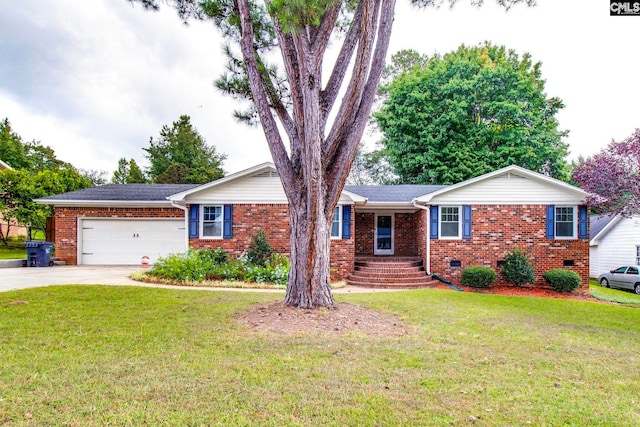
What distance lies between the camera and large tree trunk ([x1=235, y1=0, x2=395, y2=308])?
5.62 m

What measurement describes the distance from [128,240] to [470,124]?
771 inches

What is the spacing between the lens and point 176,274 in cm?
1049

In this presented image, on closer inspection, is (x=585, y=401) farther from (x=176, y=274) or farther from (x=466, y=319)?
(x=176, y=274)

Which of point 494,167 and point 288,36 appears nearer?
point 288,36

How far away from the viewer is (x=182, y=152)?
34406mm

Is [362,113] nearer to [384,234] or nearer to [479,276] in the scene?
[479,276]

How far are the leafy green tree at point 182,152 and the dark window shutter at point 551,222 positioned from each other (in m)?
26.7

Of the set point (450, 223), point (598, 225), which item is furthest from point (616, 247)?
point (450, 223)

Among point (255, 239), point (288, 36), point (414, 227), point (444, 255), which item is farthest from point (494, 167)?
point (288, 36)

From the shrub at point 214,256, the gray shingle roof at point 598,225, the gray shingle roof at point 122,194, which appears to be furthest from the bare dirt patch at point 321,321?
the gray shingle roof at point 598,225

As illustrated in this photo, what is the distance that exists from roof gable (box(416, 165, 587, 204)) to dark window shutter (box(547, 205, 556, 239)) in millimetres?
231

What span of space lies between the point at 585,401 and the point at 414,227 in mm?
11398

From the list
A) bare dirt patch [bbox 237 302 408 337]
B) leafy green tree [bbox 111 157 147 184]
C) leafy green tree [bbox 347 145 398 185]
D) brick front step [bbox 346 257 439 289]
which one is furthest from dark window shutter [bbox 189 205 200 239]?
leafy green tree [bbox 111 157 147 184]

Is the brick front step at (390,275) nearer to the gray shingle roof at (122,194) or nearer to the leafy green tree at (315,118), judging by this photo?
the leafy green tree at (315,118)
